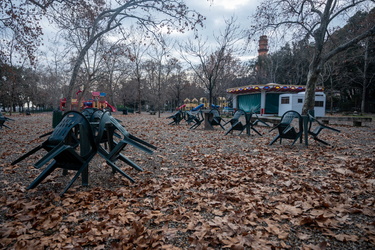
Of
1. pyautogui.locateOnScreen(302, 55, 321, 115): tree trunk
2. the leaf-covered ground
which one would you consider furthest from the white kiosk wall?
the leaf-covered ground

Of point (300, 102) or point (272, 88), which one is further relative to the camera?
point (272, 88)

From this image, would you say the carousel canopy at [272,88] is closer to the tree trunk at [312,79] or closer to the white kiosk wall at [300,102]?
the white kiosk wall at [300,102]

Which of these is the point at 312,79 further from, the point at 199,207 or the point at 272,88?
the point at 199,207

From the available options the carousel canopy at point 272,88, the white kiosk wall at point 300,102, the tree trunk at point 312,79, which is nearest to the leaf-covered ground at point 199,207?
the tree trunk at point 312,79

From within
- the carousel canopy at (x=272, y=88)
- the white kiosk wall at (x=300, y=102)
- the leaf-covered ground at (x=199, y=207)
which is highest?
the carousel canopy at (x=272, y=88)

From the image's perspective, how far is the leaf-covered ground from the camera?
6.91 feet

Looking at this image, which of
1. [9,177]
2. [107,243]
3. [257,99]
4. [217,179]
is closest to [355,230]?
[217,179]

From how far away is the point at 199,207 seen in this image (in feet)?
9.02

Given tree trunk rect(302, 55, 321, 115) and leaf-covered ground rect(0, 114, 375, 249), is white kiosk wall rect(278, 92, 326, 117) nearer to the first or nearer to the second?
tree trunk rect(302, 55, 321, 115)

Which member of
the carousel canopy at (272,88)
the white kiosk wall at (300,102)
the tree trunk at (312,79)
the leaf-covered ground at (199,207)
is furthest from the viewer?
the carousel canopy at (272,88)

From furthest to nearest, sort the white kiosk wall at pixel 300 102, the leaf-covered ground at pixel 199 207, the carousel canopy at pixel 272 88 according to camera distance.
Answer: the carousel canopy at pixel 272 88 → the white kiosk wall at pixel 300 102 → the leaf-covered ground at pixel 199 207

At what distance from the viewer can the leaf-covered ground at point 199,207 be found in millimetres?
2105

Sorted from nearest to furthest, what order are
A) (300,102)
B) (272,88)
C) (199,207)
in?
(199,207) < (300,102) < (272,88)

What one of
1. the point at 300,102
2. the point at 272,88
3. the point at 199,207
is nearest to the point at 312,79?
the point at 300,102
